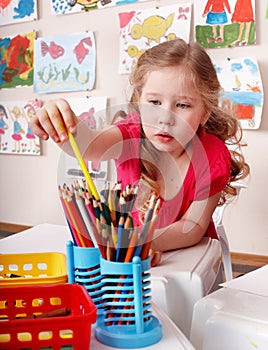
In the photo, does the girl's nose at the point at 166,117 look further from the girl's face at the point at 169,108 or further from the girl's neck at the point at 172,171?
the girl's neck at the point at 172,171

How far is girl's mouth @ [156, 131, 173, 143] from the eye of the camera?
89 cm

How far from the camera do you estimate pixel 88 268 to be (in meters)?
0.53

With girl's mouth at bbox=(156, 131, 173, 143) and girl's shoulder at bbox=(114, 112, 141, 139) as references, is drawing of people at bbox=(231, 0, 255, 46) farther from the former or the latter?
girl's mouth at bbox=(156, 131, 173, 143)

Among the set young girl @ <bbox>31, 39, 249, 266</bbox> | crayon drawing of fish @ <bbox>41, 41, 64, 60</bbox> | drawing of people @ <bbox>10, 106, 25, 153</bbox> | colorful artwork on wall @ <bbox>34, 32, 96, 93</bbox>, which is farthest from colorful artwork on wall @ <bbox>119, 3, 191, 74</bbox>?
young girl @ <bbox>31, 39, 249, 266</bbox>

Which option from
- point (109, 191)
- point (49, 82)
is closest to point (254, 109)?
point (49, 82)

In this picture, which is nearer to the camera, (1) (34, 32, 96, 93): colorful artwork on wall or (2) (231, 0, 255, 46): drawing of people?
(2) (231, 0, 255, 46): drawing of people

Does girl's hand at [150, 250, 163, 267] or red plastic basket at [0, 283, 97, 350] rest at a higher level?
red plastic basket at [0, 283, 97, 350]

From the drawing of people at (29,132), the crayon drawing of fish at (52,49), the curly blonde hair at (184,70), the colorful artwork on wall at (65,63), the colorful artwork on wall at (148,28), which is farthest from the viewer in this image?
the drawing of people at (29,132)

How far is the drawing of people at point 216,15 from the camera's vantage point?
2059 mm

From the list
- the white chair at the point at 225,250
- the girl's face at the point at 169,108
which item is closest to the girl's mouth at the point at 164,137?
the girl's face at the point at 169,108

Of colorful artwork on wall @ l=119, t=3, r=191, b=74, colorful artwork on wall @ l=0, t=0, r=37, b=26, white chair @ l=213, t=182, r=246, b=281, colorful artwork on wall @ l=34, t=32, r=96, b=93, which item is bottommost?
white chair @ l=213, t=182, r=246, b=281

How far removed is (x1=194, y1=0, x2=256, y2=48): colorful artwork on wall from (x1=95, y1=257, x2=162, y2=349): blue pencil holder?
1709mm

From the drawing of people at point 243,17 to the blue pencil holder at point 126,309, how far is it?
171 cm

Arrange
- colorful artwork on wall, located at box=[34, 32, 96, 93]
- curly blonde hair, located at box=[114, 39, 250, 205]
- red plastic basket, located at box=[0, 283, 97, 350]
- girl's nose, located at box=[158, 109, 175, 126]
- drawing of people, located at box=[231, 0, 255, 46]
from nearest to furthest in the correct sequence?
1. red plastic basket, located at box=[0, 283, 97, 350]
2. girl's nose, located at box=[158, 109, 175, 126]
3. curly blonde hair, located at box=[114, 39, 250, 205]
4. drawing of people, located at box=[231, 0, 255, 46]
5. colorful artwork on wall, located at box=[34, 32, 96, 93]
